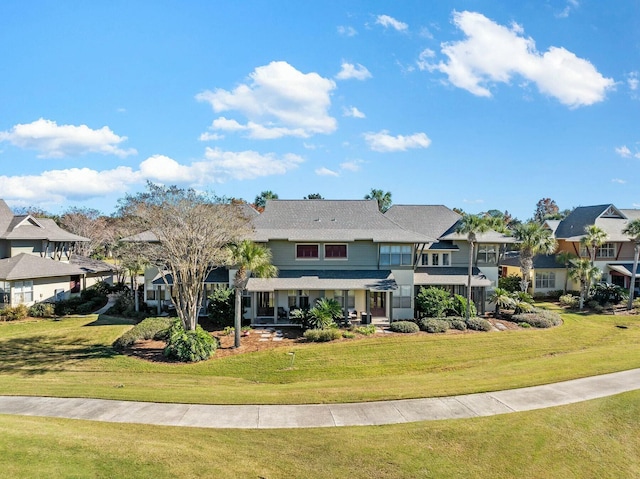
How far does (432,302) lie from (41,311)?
3035 centimetres

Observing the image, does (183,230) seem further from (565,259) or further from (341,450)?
(565,259)

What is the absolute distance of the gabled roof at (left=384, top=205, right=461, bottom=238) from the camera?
112ft

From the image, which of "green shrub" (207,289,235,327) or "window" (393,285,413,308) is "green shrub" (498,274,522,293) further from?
"green shrub" (207,289,235,327)

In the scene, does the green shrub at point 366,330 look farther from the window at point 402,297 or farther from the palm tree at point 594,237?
the palm tree at point 594,237

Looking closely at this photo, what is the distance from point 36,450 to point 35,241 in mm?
32507

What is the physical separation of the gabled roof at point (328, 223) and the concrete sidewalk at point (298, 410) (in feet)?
47.3

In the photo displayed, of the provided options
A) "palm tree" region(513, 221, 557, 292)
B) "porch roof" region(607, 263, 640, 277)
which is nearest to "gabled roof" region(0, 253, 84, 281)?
"palm tree" region(513, 221, 557, 292)

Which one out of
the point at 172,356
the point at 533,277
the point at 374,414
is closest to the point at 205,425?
the point at 374,414

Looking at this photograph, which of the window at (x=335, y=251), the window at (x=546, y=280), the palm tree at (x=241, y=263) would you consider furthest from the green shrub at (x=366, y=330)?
Answer: the window at (x=546, y=280)

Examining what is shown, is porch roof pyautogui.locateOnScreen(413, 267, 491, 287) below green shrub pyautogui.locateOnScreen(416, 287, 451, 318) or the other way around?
the other way around

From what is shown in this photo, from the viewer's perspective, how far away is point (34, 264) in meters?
33.8

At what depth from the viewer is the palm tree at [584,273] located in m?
34.8

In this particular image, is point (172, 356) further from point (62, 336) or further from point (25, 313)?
point (25, 313)

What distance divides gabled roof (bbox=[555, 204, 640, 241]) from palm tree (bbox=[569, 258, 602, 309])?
5.15m
